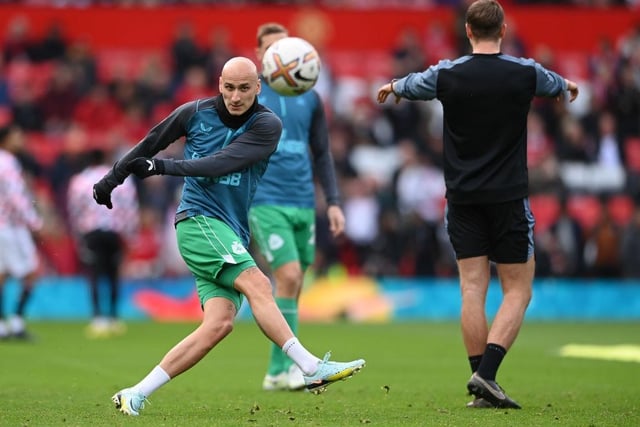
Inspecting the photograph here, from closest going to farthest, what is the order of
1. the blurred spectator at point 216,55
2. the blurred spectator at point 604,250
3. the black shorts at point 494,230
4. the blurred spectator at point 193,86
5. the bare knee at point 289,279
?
the black shorts at point 494,230, the bare knee at point 289,279, the blurred spectator at point 604,250, the blurred spectator at point 193,86, the blurred spectator at point 216,55

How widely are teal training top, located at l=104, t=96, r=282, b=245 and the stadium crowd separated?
13.2 metres

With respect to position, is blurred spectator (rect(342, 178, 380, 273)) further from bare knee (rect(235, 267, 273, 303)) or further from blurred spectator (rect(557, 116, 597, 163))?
bare knee (rect(235, 267, 273, 303))

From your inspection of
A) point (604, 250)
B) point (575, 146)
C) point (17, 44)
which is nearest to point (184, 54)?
point (17, 44)

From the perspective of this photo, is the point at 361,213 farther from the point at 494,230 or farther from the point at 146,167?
the point at 146,167

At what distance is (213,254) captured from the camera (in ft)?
26.8

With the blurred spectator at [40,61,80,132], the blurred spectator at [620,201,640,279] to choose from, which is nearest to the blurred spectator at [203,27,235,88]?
the blurred spectator at [40,61,80,132]

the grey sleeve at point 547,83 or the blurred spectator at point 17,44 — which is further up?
the blurred spectator at point 17,44

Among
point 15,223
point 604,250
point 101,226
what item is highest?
point 15,223

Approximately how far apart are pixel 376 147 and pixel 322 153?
13642 mm

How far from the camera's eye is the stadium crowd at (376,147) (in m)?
22.7

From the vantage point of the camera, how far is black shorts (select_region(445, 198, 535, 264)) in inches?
348

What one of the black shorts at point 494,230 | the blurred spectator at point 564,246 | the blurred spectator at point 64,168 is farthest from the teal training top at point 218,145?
the blurred spectator at point 564,246

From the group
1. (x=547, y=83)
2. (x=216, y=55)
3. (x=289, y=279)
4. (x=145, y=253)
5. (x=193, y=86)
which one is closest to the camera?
(x=547, y=83)

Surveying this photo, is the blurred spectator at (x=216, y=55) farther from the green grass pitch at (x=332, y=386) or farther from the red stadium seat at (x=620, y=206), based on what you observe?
the red stadium seat at (x=620, y=206)
